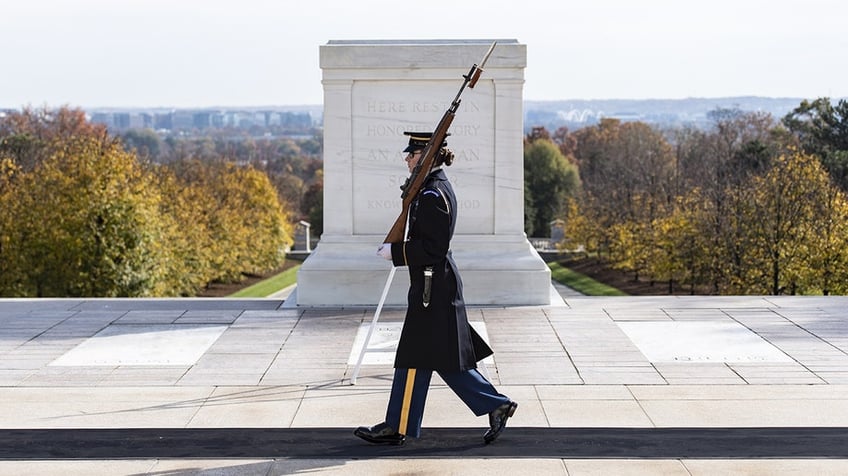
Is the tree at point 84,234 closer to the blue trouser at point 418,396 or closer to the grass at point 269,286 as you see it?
the grass at point 269,286

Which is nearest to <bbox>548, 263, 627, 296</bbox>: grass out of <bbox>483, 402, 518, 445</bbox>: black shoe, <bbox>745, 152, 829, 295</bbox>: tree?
<bbox>745, 152, 829, 295</bbox>: tree

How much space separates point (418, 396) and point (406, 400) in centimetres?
7

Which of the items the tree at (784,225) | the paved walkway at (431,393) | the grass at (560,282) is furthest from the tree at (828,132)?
the paved walkway at (431,393)

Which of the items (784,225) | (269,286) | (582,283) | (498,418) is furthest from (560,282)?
(498,418)

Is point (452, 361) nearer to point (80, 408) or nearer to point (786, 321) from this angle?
point (80, 408)

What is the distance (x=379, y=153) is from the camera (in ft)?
35.1

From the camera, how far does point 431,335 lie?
6.11 metres

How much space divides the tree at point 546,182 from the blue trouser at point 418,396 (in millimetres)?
58011

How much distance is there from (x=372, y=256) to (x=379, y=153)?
97 cm

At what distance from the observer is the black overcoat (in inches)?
239

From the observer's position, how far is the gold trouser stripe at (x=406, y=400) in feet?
20.1

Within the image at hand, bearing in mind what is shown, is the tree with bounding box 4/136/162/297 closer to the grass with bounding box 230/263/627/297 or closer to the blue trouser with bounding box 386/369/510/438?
the grass with bounding box 230/263/627/297

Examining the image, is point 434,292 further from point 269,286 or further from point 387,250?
point 269,286

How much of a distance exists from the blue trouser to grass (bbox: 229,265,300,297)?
90.3 feet
